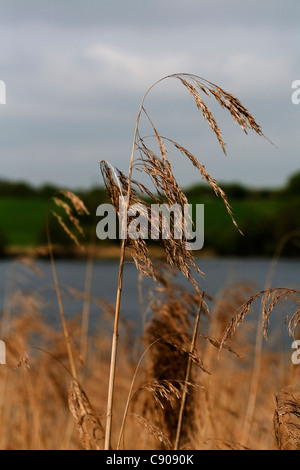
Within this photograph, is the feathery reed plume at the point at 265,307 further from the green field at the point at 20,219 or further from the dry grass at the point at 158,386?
the green field at the point at 20,219

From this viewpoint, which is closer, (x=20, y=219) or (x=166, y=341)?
Answer: (x=166, y=341)

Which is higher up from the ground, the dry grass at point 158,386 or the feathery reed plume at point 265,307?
the feathery reed plume at point 265,307

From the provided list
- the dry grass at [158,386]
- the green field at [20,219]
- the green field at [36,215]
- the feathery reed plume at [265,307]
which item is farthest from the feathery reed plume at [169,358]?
the green field at [20,219]

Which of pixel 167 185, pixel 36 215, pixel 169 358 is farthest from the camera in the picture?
pixel 36 215

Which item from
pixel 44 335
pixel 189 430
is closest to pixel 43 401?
pixel 44 335

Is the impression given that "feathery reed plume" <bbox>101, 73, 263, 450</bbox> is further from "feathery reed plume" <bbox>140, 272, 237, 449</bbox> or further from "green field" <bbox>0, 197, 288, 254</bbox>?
"green field" <bbox>0, 197, 288, 254</bbox>

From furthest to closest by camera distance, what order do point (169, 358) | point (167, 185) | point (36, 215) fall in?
point (36, 215) → point (169, 358) → point (167, 185)

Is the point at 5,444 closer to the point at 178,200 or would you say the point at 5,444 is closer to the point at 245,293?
the point at 245,293

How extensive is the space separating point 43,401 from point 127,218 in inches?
194

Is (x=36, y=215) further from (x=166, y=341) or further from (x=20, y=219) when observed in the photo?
(x=166, y=341)

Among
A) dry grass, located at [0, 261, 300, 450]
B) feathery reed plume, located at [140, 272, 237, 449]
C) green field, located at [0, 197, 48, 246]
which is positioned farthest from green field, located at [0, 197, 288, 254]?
feathery reed plume, located at [140, 272, 237, 449]

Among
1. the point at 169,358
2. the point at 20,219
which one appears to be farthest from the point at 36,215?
the point at 169,358
